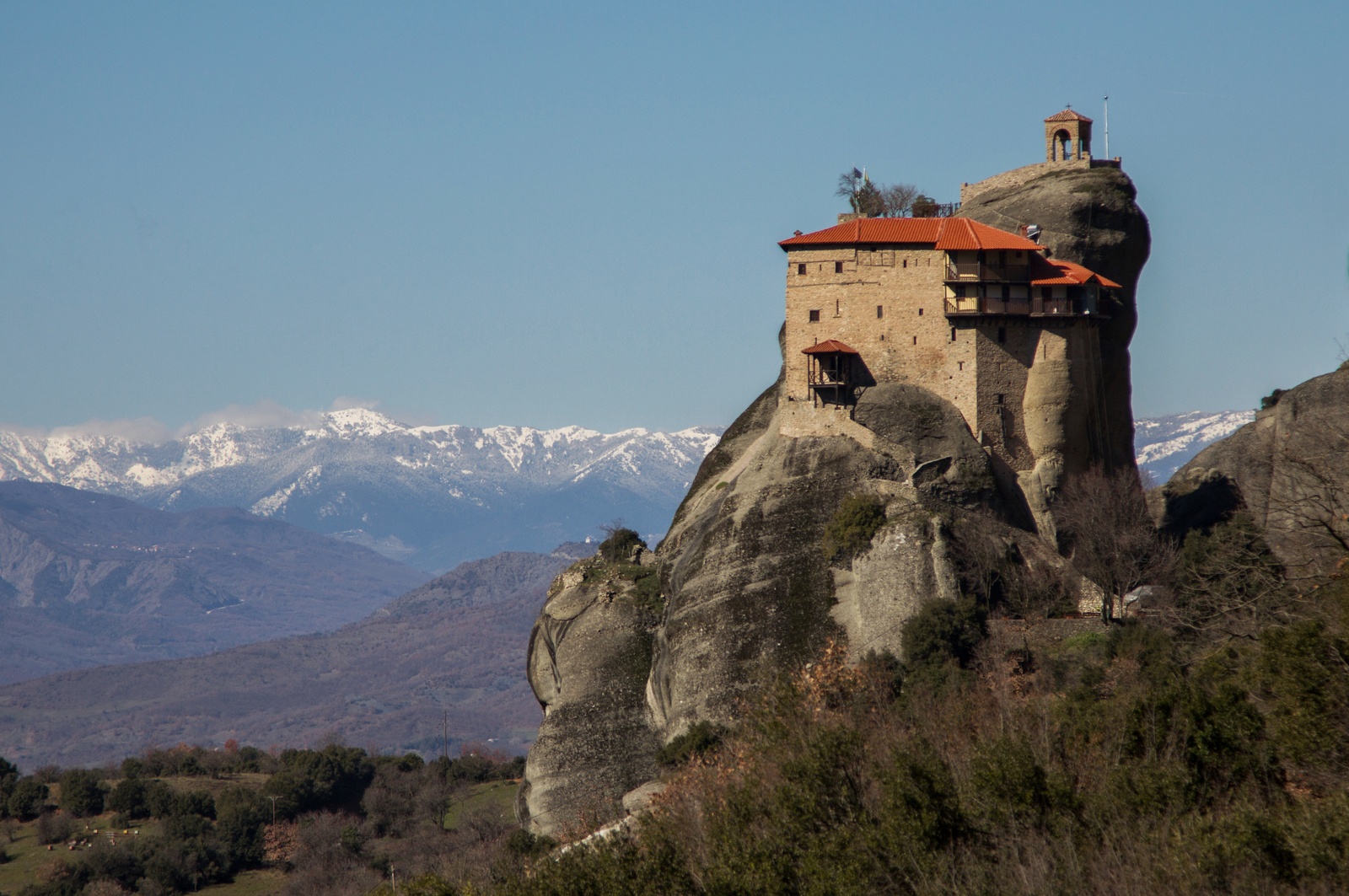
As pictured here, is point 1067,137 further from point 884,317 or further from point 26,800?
point 26,800

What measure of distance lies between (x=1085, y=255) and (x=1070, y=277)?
14.3ft

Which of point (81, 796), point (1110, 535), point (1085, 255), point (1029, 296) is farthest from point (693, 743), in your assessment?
point (81, 796)

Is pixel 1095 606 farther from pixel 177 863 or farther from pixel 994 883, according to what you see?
pixel 177 863

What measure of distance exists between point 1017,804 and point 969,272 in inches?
1515

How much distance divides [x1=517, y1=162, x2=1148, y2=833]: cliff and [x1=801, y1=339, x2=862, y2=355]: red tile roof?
227 cm

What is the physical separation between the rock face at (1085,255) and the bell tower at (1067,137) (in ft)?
→ 3.92

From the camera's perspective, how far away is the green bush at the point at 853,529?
6712cm

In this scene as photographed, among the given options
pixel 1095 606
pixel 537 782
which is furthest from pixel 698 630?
pixel 1095 606

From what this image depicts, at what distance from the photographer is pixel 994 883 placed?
35812 millimetres

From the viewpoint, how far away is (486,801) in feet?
364

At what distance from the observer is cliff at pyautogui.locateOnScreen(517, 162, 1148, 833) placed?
215 feet

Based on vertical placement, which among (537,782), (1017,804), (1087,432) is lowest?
(537,782)

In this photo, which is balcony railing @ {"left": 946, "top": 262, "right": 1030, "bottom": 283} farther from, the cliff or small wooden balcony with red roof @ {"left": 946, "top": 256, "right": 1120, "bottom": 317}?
the cliff

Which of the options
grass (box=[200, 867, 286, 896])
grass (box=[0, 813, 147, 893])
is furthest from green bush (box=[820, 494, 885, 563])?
grass (box=[0, 813, 147, 893])
